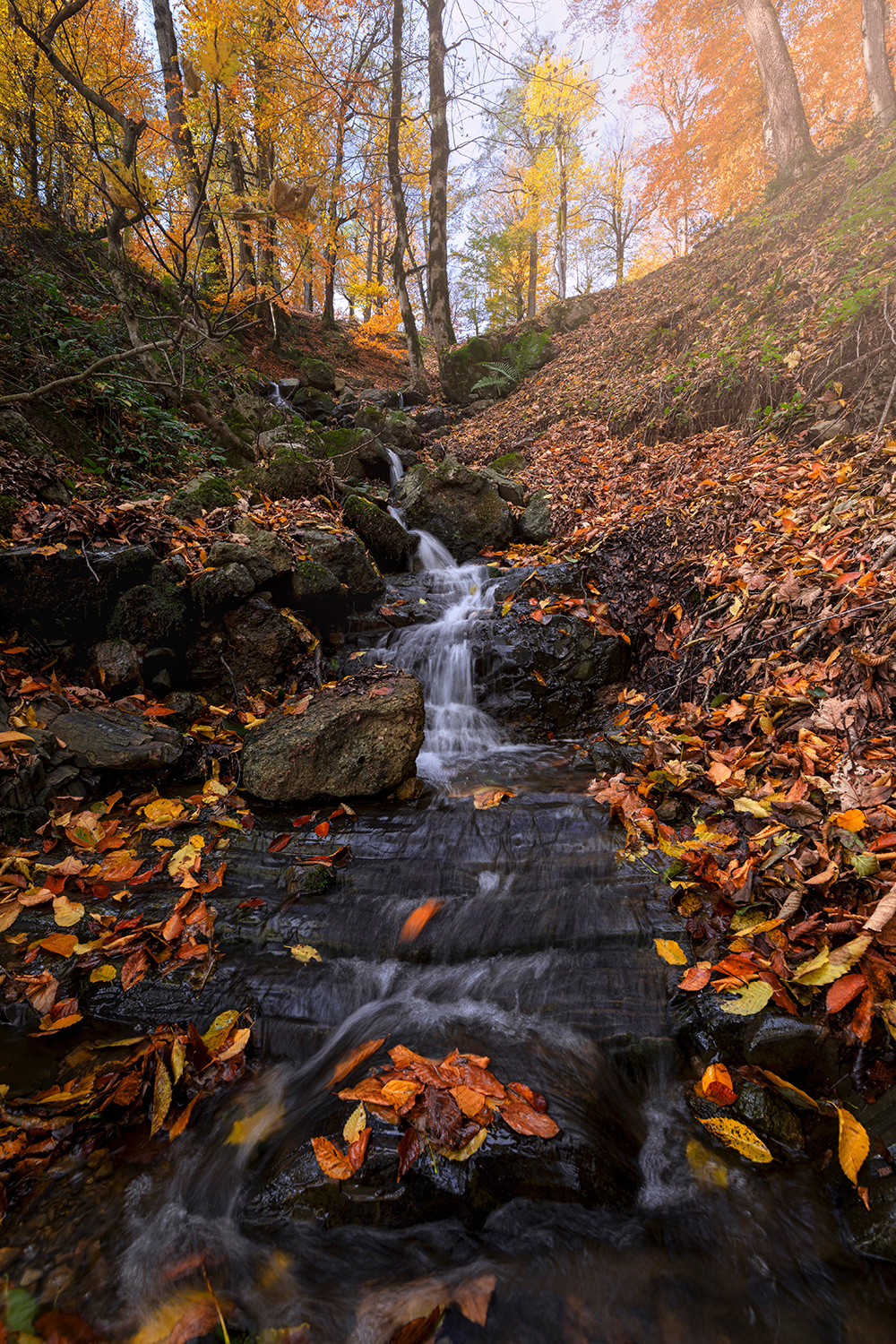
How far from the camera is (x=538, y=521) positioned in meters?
8.13

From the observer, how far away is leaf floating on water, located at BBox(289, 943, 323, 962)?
2.78 metres

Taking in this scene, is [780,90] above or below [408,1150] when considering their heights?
above

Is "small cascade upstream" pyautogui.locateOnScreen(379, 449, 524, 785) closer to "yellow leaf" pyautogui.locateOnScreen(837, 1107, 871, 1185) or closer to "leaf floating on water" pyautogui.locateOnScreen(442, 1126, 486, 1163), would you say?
"leaf floating on water" pyautogui.locateOnScreen(442, 1126, 486, 1163)

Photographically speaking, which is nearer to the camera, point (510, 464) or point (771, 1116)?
point (771, 1116)

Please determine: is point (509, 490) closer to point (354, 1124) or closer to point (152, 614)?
point (152, 614)

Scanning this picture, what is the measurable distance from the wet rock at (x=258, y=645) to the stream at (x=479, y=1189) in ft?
8.44

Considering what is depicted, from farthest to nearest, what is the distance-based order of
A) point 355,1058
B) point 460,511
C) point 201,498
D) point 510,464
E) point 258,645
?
point 510,464
point 460,511
point 201,498
point 258,645
point 355,1058

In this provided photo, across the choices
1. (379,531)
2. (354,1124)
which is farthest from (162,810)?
(379,531)

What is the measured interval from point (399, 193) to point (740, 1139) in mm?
15959

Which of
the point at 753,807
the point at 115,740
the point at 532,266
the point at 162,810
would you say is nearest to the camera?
the point at 753,807

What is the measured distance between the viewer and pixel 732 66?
14.2m

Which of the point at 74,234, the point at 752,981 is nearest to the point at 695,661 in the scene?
the point at 752,981

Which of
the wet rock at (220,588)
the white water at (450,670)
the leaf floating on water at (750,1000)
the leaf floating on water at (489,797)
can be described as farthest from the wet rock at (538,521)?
the leaf floating on water at (750,1000)

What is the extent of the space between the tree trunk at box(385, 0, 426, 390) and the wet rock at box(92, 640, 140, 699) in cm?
1181
